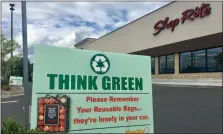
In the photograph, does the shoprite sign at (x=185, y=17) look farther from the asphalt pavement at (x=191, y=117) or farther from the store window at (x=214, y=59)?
the asphalt pavement at (x=191, y=117)

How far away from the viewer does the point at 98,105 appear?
512 centimetres

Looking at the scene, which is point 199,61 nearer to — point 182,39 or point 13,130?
point 182,39

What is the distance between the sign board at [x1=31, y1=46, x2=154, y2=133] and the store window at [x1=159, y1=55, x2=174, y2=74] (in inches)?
901

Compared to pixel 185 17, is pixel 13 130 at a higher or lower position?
lower

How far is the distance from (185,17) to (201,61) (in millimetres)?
3620

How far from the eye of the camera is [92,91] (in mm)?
5082

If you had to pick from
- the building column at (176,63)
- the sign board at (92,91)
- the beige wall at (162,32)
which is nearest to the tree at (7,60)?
the beige wall at (162,32)

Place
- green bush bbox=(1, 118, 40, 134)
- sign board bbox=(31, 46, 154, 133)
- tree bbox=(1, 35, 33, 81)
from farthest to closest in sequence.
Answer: tree bbox=(1, 35, 33, 81)
sign board bbox=(31, 46, 154, 133)
green bush bbox=(1, 118, 40, 134)

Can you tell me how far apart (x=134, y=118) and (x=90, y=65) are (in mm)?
1258

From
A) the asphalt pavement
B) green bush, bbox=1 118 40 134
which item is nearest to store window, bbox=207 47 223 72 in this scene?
the asphalt pavement

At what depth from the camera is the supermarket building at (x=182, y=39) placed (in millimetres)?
21867

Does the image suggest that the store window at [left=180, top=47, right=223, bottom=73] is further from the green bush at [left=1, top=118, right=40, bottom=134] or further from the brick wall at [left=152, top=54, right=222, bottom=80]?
the green bush at [left=1, top=118, right=40, bottom=134]

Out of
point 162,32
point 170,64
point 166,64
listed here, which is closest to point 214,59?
point 170,64

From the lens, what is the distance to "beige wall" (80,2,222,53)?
21438 mm
